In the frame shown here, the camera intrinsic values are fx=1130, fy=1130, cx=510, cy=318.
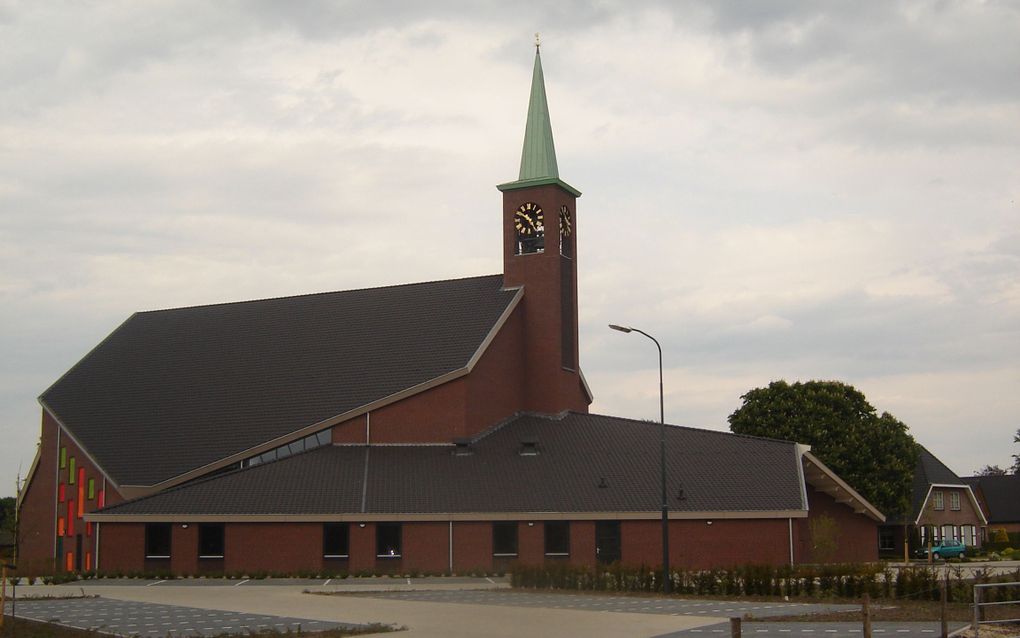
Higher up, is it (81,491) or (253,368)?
(253,368)

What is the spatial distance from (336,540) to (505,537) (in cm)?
692

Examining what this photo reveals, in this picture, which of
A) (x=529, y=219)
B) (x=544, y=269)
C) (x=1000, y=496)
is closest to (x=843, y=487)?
(x=544, y=269)

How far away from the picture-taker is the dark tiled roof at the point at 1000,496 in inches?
3684

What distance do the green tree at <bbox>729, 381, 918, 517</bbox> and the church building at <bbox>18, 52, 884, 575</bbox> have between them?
9438 mm

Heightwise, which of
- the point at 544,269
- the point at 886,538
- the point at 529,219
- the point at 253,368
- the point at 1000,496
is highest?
the point at 529,219

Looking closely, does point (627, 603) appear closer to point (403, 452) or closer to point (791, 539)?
point (791, 539)

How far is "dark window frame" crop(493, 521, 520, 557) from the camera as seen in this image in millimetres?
46344

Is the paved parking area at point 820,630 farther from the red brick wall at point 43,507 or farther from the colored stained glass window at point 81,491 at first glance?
the red brick wall at point 43,507

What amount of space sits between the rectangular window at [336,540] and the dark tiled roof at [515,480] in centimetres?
87

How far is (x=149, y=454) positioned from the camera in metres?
53.8

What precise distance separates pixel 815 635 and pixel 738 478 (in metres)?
25.5

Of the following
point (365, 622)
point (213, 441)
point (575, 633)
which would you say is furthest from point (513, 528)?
point (575, 633)

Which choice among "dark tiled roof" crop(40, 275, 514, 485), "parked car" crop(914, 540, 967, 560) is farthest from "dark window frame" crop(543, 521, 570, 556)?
"parked car" crop(914, 540, 967, 560)

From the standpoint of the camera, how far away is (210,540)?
46719 millimetres
